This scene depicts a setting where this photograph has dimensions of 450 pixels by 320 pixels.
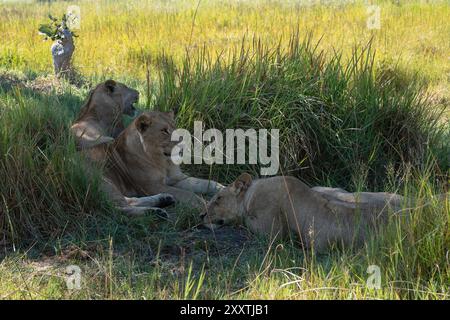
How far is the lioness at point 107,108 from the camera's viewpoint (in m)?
7.49

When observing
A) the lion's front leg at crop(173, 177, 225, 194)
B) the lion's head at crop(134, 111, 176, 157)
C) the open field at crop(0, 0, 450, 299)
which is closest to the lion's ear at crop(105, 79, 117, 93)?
the open field at crop(0, 0, 450, 299)

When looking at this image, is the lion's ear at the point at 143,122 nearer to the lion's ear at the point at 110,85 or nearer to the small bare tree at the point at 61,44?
the lion's ear at the point at 110,85

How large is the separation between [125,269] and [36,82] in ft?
18.4

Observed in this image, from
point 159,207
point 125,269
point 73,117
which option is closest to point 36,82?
point 73,117

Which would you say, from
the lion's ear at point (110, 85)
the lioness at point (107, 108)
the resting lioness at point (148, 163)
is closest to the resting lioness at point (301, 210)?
the resting lioness at point (148, 163)

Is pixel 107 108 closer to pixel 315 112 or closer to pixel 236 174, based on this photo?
pixel 236 174

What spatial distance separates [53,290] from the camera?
464cm

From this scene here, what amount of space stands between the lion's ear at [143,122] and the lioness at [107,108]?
2.29ft

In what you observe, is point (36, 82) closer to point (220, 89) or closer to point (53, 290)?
point (220, 89)

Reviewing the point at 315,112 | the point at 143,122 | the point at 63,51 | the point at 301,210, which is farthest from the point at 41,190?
the point at 63,51

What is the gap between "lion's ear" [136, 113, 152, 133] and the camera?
6.61 metres

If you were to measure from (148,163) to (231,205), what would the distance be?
3.63 feet

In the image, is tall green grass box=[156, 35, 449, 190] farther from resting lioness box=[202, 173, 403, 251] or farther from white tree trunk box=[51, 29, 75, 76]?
white tree trunk box=[51, 29, 75, 76]

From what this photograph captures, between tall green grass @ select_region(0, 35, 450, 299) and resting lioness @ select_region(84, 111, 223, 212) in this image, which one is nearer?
tall green grass @ select_region(0, 35, 450, 299)
